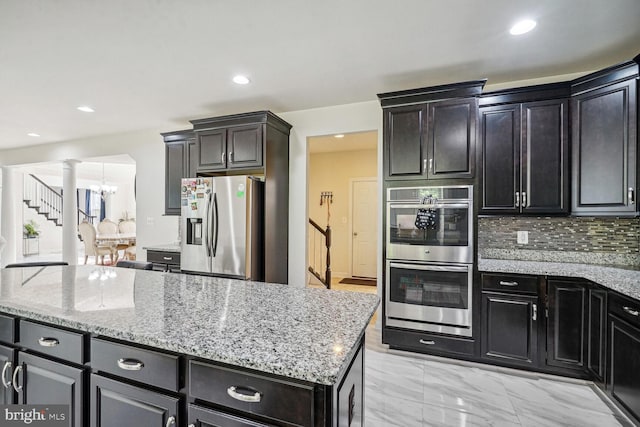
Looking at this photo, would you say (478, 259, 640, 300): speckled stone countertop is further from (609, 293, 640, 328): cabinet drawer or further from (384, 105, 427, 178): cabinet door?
(384, 105, 427, 178): cabinet door

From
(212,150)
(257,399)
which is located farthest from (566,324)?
(212,150)

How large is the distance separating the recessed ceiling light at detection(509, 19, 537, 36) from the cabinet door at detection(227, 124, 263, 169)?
94.3 inches

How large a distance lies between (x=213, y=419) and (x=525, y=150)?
2.98 meters

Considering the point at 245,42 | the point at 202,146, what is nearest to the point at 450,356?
the point at 245,42

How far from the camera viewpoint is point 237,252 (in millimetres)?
3268

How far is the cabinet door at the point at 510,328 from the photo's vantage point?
2.48m

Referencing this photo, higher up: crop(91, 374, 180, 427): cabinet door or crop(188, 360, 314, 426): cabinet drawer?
crop(188, 360, 314, 426): cabinet drawer

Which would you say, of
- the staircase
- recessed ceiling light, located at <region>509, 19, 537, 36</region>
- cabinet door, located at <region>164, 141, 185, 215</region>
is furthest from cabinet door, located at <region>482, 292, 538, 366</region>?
the staircase

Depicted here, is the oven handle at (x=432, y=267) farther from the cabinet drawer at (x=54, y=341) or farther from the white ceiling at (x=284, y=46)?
the cabinet drawer at (x=54, y=341)

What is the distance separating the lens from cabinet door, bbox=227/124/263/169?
3404 millimetres

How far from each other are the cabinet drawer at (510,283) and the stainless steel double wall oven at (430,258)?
14 cm

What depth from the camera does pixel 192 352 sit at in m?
0.96

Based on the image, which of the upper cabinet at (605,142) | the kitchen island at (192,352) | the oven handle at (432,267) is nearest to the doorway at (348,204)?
the oven handle at (432,267)

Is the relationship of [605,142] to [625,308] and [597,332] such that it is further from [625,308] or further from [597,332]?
[597,332]
